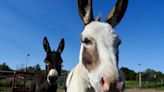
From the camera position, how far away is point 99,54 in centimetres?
Result: 371

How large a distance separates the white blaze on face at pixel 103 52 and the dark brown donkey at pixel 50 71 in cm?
462

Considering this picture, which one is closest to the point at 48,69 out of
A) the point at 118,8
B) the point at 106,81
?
the point at 118,8

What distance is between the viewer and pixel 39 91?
9.10 m

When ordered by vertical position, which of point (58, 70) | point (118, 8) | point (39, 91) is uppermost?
point (118, 8)

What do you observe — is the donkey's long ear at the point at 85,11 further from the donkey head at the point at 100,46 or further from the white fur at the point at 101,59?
the white fur at the point at 101,59

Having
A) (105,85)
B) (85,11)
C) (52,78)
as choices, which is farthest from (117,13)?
(52,78)

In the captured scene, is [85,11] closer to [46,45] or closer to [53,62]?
[53,62]

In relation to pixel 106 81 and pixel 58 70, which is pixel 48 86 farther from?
pixel 106 81

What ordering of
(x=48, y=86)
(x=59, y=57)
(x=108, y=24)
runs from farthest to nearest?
(x=59, y=57), (x=48, y=86), (x=108, y=24)

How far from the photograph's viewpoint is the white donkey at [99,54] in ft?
11.0

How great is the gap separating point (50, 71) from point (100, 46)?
16.6ft

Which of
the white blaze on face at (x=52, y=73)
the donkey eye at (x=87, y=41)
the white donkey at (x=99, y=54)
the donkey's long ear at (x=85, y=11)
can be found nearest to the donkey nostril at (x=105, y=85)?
the white donkey at (x=99, y=54)

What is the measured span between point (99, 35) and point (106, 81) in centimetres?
75

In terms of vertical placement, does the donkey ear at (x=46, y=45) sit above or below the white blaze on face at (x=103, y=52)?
above
